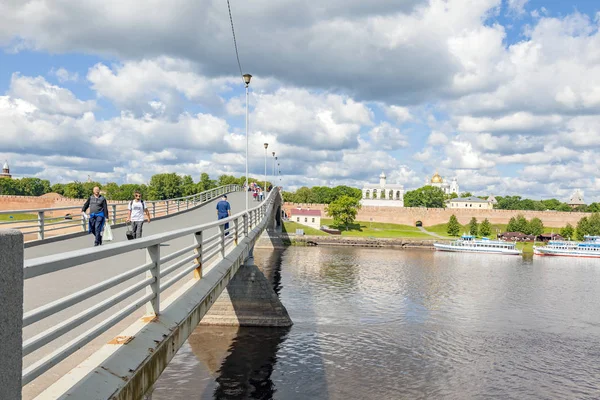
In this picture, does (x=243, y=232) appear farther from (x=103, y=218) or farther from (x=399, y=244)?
(x=399, y=244)

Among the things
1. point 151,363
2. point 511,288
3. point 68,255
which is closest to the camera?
point 68,255

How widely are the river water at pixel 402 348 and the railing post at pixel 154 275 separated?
36.9 feet

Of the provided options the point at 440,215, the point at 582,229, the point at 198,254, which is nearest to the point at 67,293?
the point at 198,254

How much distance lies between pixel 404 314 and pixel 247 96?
652 inches

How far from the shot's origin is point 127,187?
180m

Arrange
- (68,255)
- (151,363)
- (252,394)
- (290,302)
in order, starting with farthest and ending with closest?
(290,302), (252,394), (151,363), (68,255)

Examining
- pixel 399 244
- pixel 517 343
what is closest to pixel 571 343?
pixel 517 343

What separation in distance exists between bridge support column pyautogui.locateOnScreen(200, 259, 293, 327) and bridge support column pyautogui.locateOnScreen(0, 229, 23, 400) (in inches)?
900

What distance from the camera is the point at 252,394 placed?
17828mm

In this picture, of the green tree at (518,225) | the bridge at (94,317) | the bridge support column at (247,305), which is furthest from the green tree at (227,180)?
the bridge at (94,317)

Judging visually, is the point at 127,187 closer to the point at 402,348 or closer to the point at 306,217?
the point at 306,217

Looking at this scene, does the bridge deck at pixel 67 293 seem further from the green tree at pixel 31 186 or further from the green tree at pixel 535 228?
the green tree at pixel 31 186

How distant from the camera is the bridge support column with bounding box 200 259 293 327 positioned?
25938 millimetres

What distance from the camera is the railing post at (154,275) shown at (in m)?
6.81
